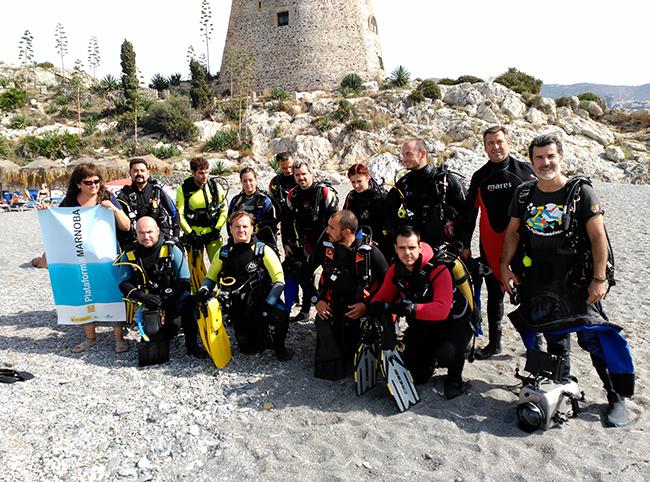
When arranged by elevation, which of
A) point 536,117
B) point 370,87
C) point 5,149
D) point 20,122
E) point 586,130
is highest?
point 370,87

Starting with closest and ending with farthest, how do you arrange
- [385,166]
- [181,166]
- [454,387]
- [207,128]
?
[454,387], [385,166], [181,166], [207,128]

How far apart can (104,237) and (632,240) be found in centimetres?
1041

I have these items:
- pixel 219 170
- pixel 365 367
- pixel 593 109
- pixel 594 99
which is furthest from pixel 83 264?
pixel 594 99

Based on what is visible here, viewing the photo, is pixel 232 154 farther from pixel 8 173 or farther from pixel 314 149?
pixel 8 173

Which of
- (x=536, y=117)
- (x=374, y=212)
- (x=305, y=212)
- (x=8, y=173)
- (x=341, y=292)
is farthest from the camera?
(x=536, y=117)

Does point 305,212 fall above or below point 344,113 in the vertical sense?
below

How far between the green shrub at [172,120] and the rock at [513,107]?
19518 millimetres

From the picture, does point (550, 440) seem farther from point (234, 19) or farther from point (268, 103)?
point (234, 19)

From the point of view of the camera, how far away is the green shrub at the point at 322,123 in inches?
1048

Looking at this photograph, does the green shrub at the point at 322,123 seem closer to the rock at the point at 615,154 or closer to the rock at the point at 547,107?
the rock at the point at 547,107

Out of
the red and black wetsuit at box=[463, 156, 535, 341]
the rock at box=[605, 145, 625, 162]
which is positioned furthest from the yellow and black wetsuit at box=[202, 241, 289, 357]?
the rock at box=[605, 145, 625, 162]

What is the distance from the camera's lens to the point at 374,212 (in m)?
4.68

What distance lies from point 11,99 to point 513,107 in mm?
35662

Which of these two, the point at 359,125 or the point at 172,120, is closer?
the point at 359,125
